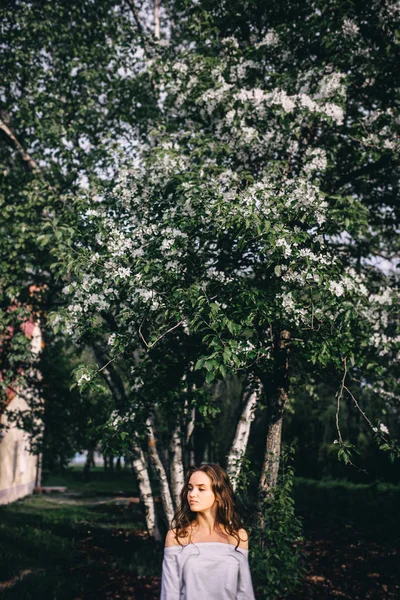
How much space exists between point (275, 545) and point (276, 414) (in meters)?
1.63

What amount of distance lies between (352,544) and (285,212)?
10.3 metres

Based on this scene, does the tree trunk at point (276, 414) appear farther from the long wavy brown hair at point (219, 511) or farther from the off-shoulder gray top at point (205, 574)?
the off-shoulder gray top at point (205, 574)

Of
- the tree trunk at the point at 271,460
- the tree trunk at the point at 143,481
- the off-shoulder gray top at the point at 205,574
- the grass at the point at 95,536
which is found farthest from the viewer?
the tree trunk at the point at 143,481

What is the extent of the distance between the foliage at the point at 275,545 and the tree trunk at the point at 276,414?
20 centimetres

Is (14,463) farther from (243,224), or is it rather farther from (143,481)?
(243,224)

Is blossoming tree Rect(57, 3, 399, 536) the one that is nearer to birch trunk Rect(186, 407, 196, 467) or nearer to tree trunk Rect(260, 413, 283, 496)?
tree trunk Rect(260, 413, 283, 496)

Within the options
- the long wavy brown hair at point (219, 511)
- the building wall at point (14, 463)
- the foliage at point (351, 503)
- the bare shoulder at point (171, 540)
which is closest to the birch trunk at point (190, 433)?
the foliage at point (351, 503)

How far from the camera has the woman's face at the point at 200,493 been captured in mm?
3172

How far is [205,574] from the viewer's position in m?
2.97

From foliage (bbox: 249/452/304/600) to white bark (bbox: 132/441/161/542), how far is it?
3777 mm

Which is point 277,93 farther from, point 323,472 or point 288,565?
point 323,472

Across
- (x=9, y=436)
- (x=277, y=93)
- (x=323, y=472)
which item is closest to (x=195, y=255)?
(x=277, y=93)

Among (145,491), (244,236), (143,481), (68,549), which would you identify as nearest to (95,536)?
(68,549)

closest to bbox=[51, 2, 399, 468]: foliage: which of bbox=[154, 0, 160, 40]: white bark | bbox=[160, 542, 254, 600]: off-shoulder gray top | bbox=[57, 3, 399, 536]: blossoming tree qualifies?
bbox=[57, 3, 399, 536]: blossoming tree
